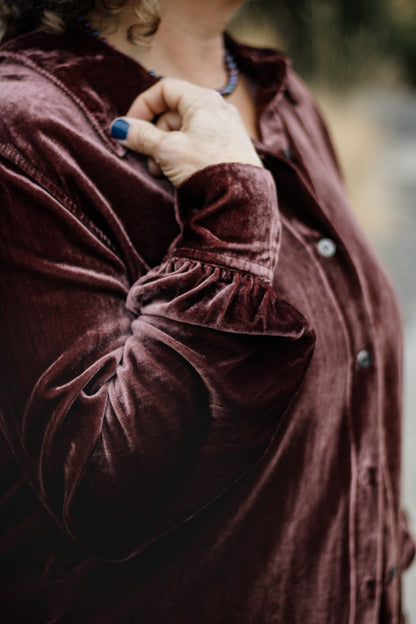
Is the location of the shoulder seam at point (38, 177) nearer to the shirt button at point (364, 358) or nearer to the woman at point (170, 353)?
the woman at point (170, 353)

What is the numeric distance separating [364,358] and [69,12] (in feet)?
2.64

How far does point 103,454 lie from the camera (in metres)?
0.77

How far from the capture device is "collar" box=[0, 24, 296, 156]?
2.86 feet

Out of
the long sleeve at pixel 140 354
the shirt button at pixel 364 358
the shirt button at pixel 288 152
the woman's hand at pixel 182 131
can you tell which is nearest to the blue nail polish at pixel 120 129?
the woman's hand at pixel 182 131

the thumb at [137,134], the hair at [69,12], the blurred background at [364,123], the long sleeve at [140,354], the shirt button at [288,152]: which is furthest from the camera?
the blurred background at [364,123]

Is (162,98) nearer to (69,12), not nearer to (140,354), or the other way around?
(69,12)

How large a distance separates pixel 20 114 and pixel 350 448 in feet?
2.58

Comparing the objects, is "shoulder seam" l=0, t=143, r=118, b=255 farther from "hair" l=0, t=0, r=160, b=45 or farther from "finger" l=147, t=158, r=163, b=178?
"hair" l=0, t=0, r=160, b=45

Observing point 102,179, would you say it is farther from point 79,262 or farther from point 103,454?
point 103,454

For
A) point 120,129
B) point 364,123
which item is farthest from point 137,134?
point 364,123

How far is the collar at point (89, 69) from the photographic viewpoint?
872mm

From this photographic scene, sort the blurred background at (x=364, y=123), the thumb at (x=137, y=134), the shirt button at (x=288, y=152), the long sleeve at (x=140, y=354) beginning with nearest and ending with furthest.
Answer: the long sleeve at (x=140, y=354) → the thumb at (x=137, y=134) → the shirt button at (x=288, y=152) → the blurred background at (x=364, y=123)

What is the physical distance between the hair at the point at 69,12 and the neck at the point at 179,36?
18 mm

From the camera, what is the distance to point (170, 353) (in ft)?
2.54
